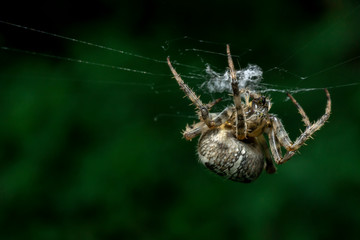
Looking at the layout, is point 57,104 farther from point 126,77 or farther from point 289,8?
point 289,8

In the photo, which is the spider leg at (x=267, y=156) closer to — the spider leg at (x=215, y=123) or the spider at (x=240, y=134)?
the spider at (x=240, y=134)

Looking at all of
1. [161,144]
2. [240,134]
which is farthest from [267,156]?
[161,144]

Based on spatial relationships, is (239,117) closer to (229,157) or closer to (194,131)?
(229,157)

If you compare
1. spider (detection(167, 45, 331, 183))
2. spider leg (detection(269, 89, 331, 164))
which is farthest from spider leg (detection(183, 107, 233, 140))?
spider leg (detection(269, 89, 331, 164))

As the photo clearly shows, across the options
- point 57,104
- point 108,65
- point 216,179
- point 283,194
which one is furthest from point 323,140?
point 57,104

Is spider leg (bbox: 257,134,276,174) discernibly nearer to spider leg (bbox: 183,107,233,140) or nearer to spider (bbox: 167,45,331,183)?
spider (bbox: 167,45,331,183)

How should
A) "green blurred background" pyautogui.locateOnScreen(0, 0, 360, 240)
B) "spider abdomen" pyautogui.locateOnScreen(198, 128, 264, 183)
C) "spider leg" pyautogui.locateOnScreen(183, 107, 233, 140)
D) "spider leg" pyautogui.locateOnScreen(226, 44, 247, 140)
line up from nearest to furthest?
"spider leg" pyautogui.locateOnScreen(226, 44, 247, 140), "spider abdomen" pyautogui.locateOnScreen(198, 128, 264, 183), "spider leg" pyautogui.locateOnScreen(183, 107, 233, 140), "green blurred background" pyautogui.locateOnScreen(0, 0, 360, 240)
